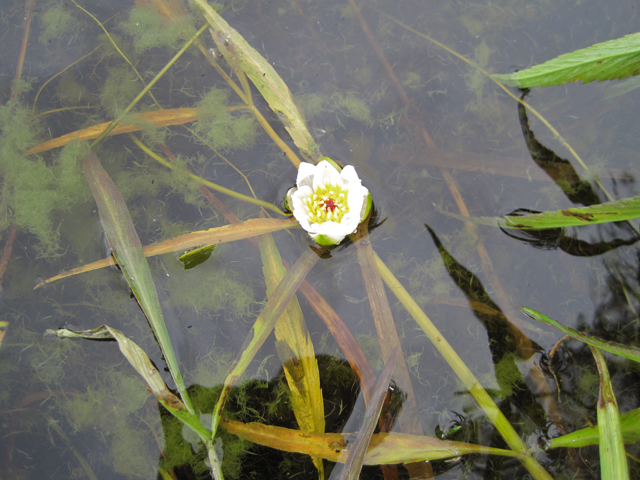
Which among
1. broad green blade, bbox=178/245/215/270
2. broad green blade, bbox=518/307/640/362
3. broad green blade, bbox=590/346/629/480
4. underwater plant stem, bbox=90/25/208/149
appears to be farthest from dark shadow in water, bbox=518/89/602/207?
underwater plant stem, bbox=90/25/208/149

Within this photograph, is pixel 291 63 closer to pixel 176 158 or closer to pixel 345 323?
pixel 176 158

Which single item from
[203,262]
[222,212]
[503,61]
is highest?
[503,61]

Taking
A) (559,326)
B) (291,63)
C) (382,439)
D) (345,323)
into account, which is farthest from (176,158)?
(559,326)

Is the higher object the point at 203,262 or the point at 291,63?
the point at 291,63

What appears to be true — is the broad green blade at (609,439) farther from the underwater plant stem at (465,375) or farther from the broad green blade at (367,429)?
the broad green blade at (367,429)

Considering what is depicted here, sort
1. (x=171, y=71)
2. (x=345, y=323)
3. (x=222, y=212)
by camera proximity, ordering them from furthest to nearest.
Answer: (x=171, y=71) < (x=222, y=212) < (x=345, y=323)

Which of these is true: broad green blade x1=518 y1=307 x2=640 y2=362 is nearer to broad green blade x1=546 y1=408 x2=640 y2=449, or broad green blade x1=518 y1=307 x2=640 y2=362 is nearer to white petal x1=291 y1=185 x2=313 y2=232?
broad green blade x1=546 y1=408 x2=640 y2=449

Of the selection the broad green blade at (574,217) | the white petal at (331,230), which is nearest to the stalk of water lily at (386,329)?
the white petal at (331,230)
